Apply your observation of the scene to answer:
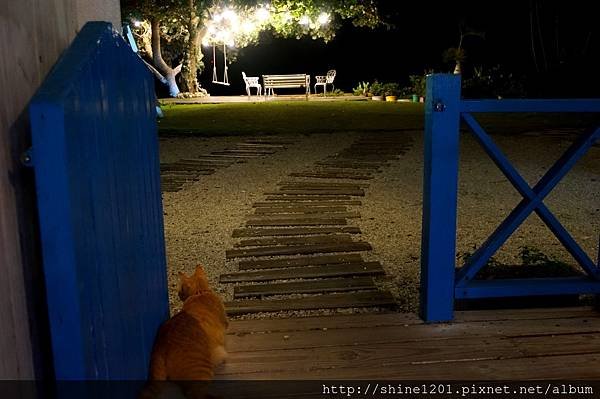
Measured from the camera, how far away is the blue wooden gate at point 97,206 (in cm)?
131

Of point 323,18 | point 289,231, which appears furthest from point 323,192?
point 323,18

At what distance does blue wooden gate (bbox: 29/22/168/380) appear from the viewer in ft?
4.31

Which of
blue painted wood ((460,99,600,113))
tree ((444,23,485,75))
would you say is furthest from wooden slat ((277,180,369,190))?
tree ((444,23,485,75))

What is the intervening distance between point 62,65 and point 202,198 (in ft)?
16.9

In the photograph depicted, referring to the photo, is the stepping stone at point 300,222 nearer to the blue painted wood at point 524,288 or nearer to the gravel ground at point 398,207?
the gravel ground at point 398,207

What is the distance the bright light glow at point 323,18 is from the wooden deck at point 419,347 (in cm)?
1897

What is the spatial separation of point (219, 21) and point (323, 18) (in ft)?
15.7

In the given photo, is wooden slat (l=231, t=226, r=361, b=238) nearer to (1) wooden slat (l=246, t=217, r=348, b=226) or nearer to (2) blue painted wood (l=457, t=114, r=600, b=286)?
(1) wooden slat (l=246, t=217, r=348, b=226)

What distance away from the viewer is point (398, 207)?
6.12 metres

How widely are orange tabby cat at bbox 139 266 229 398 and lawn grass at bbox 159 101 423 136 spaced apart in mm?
9284

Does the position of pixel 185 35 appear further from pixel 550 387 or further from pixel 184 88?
pixel 550 387

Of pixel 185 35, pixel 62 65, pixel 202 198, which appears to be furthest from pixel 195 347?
pixel 185 35

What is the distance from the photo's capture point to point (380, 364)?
2490 mm

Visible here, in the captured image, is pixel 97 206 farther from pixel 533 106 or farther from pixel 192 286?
pixel 533 106
